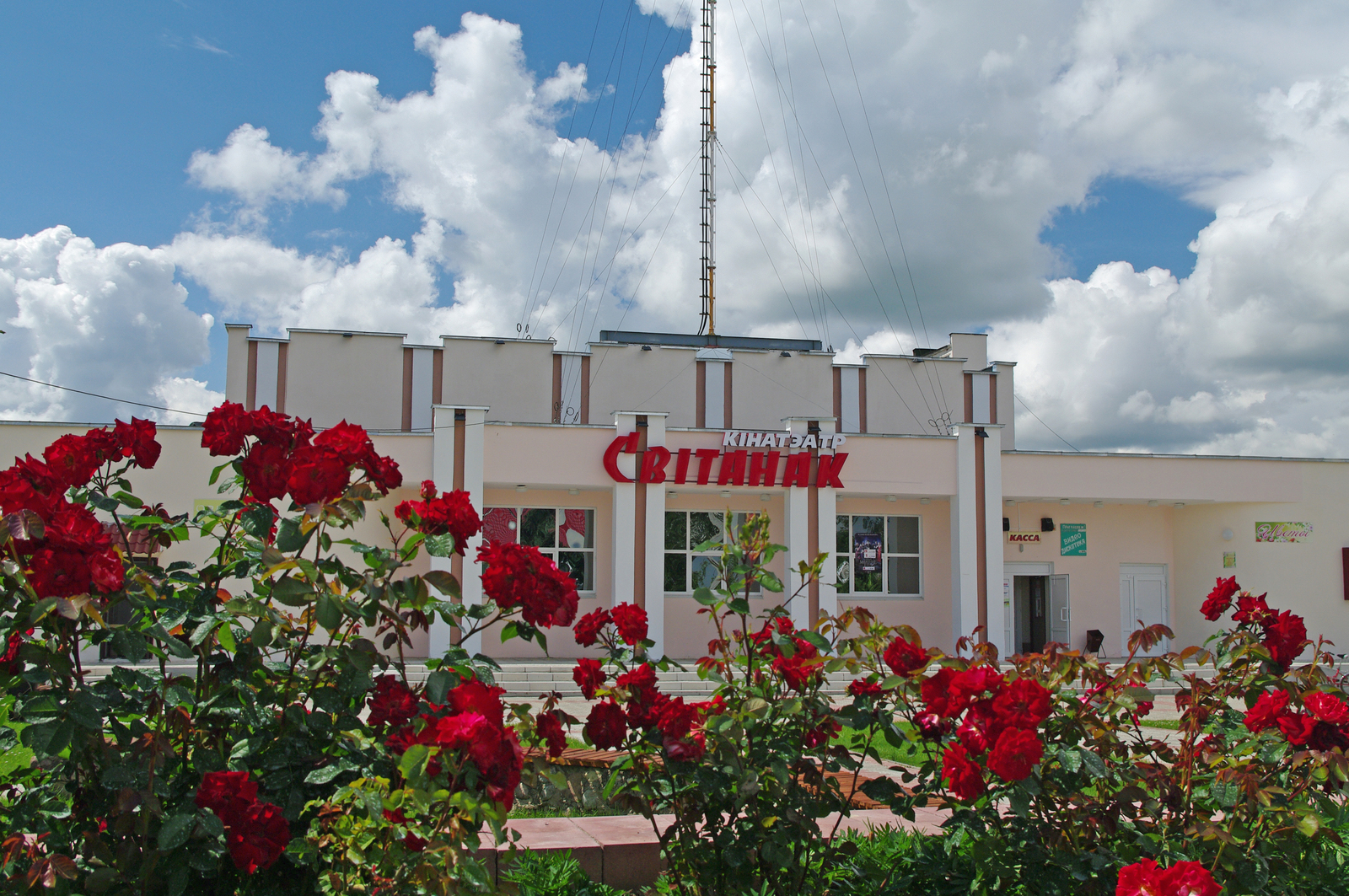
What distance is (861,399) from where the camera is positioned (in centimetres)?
2764

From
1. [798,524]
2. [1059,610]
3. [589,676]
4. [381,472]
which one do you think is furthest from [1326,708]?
[1059,610]

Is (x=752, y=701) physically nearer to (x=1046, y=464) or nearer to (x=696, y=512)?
(x=696, y=512)

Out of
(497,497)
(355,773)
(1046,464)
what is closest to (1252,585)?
(1046,464)

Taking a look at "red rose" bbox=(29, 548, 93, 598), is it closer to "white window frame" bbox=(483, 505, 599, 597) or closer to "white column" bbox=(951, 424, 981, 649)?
"white window frame" bbox=(483, 505, 599, 597)

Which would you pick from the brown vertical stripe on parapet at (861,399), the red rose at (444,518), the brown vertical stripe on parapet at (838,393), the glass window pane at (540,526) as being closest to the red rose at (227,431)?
the red rose at (444,518)

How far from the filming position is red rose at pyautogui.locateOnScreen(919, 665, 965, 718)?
290cm

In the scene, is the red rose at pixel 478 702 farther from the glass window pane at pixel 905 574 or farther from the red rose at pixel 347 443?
the glass window pane at pixel 905 574

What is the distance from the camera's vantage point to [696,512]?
832 inches

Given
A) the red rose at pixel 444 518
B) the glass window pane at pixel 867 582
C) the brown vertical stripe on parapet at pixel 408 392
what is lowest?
the glass window pane at pixel 867 582

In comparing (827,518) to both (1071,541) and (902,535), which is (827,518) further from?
(1071,541)

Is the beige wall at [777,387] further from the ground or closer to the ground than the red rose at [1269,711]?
further from the ground

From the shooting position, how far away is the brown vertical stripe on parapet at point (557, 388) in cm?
2614

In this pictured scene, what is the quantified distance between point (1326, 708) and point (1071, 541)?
20.7 metres

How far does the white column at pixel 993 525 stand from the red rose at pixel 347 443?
61.4 ft
